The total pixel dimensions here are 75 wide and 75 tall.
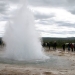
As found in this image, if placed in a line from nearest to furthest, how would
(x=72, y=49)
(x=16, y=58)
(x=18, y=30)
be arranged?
(x=16, y=58), (x=18, y=30), (x=72, y=49)

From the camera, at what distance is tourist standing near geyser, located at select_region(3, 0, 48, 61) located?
2245 cm

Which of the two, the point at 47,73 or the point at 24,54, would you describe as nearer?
the point at 47,73

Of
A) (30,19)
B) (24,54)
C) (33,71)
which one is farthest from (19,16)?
(33,71)

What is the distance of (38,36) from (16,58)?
4460 mm

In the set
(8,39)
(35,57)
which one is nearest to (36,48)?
(35,57)

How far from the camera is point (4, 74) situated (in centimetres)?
1261

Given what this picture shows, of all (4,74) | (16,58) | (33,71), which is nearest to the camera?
(4,74)

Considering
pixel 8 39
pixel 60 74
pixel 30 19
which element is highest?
pixel 30 19

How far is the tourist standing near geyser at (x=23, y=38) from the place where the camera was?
Result: 73.7 ft

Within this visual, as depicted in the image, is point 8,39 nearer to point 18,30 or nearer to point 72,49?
point 18,30

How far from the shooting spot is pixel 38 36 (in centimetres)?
2447

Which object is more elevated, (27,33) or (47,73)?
(27,33)

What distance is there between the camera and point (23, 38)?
2302 centimetres

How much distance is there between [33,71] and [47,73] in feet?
3.25
